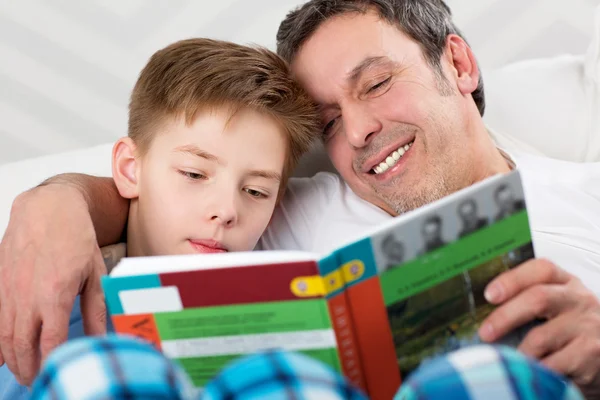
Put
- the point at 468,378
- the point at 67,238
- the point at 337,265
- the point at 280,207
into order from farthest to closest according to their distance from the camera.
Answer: the point at 280,207
the point at 67,238
the point at 337,265
the point at 468,378

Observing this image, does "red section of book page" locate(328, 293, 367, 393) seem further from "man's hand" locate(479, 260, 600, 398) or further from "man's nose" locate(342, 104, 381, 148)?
"man's nose" locate(342, 104, 381, 148)

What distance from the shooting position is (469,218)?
3.04 ft

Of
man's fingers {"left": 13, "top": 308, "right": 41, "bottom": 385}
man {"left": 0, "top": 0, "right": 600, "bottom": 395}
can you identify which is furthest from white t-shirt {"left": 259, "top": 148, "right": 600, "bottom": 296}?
man's fingers {"left": 13, "top": 308, "right": 41, "bottom": 385}

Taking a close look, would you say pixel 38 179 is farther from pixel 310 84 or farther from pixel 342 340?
pixel 342 340

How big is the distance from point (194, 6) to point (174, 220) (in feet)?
3.32

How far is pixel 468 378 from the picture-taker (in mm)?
678

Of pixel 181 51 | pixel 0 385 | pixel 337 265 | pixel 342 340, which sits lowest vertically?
pixel 0 385

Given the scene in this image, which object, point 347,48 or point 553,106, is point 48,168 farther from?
point 553,106

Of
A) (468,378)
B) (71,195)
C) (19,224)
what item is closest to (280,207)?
(71,195)

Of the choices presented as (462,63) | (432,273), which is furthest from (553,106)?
(432,273)

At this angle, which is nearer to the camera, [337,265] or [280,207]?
[337,265]

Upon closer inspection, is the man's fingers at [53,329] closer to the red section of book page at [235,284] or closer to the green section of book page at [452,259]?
the red section of book page at [235,284]

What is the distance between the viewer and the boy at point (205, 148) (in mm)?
1312

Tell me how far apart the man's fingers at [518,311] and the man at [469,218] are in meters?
0.11
